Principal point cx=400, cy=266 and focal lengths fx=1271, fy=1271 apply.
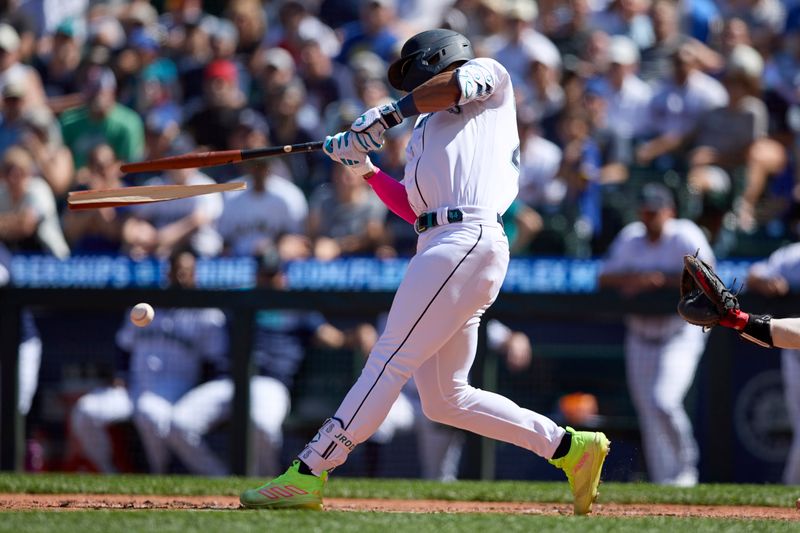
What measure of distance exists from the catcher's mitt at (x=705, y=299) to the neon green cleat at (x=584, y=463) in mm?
601

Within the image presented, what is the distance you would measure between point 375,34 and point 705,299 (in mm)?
6333

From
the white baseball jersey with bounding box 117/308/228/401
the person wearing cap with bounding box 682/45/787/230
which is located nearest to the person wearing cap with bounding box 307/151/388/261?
the white baseball jersey with bounding box 117/308/228/401

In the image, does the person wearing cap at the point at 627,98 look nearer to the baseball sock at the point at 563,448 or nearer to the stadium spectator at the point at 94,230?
the stadium spectator at the point at 94,230

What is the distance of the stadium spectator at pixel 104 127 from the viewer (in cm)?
1028

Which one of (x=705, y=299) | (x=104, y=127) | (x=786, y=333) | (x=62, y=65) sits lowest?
(x=786, y=333)

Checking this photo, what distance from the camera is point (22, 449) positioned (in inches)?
311

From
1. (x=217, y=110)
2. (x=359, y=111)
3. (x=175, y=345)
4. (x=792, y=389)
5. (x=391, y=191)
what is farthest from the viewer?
(x=217, y=110)

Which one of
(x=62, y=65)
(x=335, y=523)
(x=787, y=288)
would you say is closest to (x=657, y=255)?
(x=787, y=288)

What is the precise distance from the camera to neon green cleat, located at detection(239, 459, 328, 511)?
4.61 m

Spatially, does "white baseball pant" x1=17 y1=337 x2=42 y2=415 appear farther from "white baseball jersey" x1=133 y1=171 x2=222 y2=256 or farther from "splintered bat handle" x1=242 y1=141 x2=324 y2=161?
"splintered bat handle" x1=242 y1=141 x2=324 y2=161

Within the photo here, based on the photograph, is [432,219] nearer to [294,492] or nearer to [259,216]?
[294,492]

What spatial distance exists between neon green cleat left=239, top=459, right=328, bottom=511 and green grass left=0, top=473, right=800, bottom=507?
1.35 m

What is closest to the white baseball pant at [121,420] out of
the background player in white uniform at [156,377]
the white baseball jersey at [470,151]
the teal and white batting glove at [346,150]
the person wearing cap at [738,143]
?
the background player in white uniform at [156,377]

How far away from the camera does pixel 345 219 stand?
885cm
